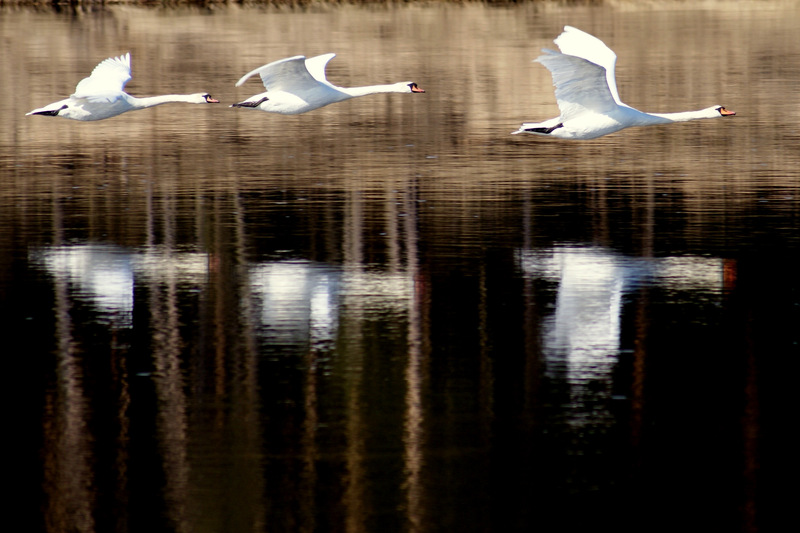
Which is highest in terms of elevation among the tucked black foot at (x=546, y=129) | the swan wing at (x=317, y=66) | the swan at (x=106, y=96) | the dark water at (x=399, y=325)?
the swan wing at (x=317, y=66)

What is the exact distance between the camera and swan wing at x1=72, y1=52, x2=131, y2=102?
20.4m

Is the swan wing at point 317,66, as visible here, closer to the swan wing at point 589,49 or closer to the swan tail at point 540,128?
the swan wing at point 589,49

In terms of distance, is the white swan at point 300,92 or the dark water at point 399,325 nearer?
the dark water at point 399,325

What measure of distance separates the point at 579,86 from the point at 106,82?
6.49 meters

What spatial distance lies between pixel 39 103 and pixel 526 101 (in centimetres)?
1078

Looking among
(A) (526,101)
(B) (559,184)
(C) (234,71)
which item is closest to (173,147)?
(B) (559,184)

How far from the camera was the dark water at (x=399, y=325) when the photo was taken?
9.33m

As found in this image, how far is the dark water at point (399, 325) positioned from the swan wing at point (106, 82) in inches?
56.4

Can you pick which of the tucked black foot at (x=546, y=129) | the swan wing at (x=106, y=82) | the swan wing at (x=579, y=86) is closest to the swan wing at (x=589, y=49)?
the swan wing at (x=579, y=86)

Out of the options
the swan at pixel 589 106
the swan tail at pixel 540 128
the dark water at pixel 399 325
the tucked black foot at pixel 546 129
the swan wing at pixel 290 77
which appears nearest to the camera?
the dark water at pixel 399 325

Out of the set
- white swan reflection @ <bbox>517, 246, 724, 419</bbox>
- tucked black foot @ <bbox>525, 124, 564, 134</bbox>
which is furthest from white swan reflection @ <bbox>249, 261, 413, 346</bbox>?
tucked black foot @ <bbox>525, 124, 564, 134</bbox>

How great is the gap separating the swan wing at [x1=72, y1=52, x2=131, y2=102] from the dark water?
1.43 metres

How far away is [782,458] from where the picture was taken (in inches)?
387

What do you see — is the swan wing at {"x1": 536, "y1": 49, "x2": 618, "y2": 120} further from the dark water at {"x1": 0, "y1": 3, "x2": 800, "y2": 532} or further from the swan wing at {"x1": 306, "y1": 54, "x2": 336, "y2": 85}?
the swan wing at {"x1": 306, "y1": 54, "x2": 336, "y2": 85}
